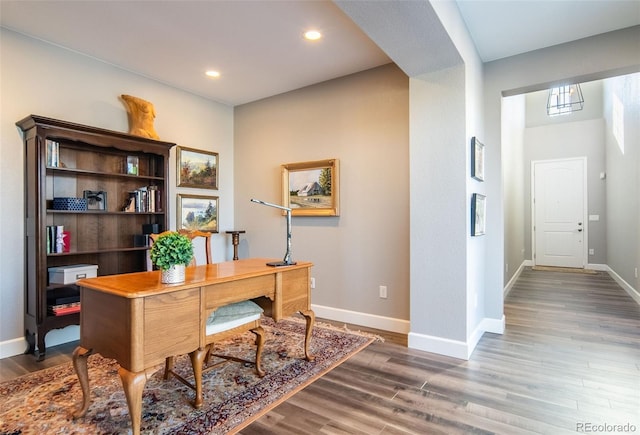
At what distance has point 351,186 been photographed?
12.1 feet

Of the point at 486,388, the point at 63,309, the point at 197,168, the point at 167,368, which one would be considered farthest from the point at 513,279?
the point at 63,309

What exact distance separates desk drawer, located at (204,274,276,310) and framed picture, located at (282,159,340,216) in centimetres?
163

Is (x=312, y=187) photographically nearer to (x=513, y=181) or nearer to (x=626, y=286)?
(x=513, y=181)

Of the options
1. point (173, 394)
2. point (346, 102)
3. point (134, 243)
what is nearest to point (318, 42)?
point (346, 102)

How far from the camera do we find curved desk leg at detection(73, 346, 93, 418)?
1803 millimetres

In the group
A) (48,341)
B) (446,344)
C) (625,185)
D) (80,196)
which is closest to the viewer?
(446,344)

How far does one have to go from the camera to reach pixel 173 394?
83.2 inches

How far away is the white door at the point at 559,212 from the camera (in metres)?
7.28

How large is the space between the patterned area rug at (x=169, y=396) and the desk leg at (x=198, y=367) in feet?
0.16

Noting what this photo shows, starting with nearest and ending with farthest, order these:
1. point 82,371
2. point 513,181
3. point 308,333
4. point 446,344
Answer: point 82,371
point 308,333
point 446,344
point 513,181

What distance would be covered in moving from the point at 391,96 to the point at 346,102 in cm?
53

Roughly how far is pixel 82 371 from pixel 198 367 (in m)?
0.61

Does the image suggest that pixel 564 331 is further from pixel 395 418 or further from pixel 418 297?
pixel 395 418

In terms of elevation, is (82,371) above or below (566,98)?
below
